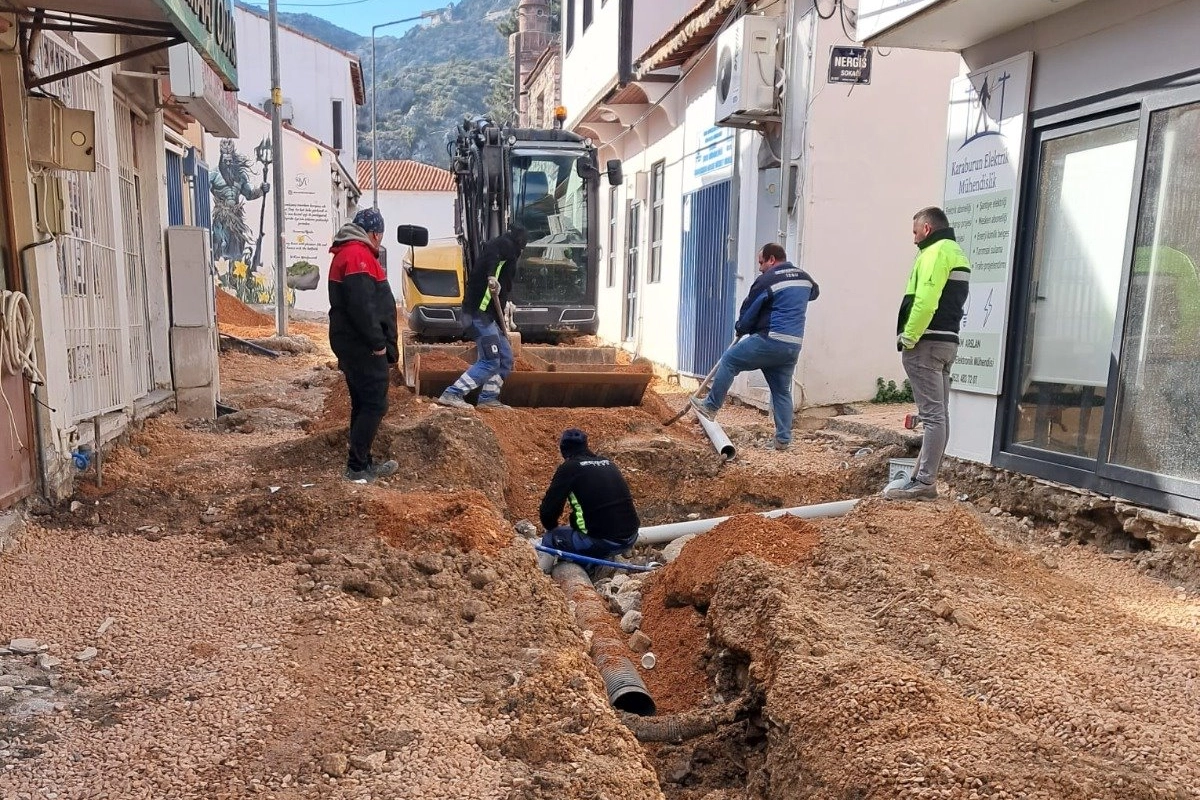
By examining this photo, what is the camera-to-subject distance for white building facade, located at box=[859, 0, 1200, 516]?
4.69 meters

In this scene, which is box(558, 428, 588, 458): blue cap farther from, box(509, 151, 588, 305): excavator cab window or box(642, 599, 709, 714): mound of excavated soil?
box(509, 151, 588, 305): excavator cab window

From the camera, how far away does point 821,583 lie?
4078 mm

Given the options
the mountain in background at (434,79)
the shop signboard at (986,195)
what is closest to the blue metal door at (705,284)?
the shop signboard at (986,195)

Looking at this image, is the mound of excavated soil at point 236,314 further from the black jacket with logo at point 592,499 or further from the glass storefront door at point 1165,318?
the glass storefront door at point 1165,318

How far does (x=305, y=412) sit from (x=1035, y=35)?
7.45 meters

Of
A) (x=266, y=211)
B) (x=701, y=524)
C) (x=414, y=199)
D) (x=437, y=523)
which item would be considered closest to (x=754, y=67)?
(x=701, y=524)

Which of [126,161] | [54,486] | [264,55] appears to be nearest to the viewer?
[54,486]

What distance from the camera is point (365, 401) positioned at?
572 centimetres

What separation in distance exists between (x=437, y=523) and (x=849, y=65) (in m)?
6.70

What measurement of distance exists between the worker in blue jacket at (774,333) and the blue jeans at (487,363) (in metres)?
1.97

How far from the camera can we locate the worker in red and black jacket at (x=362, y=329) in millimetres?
5590

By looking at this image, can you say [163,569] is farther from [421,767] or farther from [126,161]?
[126,161]

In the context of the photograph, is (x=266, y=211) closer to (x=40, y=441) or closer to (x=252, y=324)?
(x=252, y=324)

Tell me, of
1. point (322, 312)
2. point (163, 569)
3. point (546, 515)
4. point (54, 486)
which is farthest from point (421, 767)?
point (322, 312)
